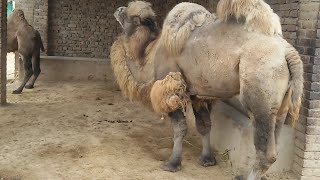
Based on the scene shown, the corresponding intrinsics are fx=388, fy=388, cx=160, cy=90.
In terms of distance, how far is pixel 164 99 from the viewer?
13.9 ft

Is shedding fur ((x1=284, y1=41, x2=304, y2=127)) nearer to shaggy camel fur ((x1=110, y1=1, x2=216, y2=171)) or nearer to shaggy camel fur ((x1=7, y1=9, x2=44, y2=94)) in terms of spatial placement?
shaggy camel fur ((x1=110, y1=1, x2=216, y2=171))

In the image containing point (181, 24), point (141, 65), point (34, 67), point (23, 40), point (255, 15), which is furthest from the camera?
point (34, 67)

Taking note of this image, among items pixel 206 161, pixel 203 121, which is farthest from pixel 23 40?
pixel 206 161

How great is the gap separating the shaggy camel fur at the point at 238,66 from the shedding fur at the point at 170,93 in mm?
21

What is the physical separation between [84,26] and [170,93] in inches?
338

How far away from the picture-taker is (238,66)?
354cm

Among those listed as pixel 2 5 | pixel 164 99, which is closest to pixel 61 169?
pixel 164 99

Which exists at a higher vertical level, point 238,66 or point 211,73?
point 238,66

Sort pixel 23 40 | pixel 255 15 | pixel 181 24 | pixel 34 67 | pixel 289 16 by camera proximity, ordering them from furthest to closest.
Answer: pixel 34 67
pixel 23 40
pixel 289 16
pixel 181 24
pixel 255 15

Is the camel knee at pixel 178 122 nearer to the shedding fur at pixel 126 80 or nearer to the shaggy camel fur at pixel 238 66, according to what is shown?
the shaggy camel fur at pixel 238 66

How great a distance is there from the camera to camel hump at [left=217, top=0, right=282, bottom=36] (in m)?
3.51

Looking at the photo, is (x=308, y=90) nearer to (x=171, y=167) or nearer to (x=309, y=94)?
(x=309, y=94)

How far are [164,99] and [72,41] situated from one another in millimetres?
8545

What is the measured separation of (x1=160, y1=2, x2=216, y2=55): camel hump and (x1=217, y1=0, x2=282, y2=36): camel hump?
51 centimetres
